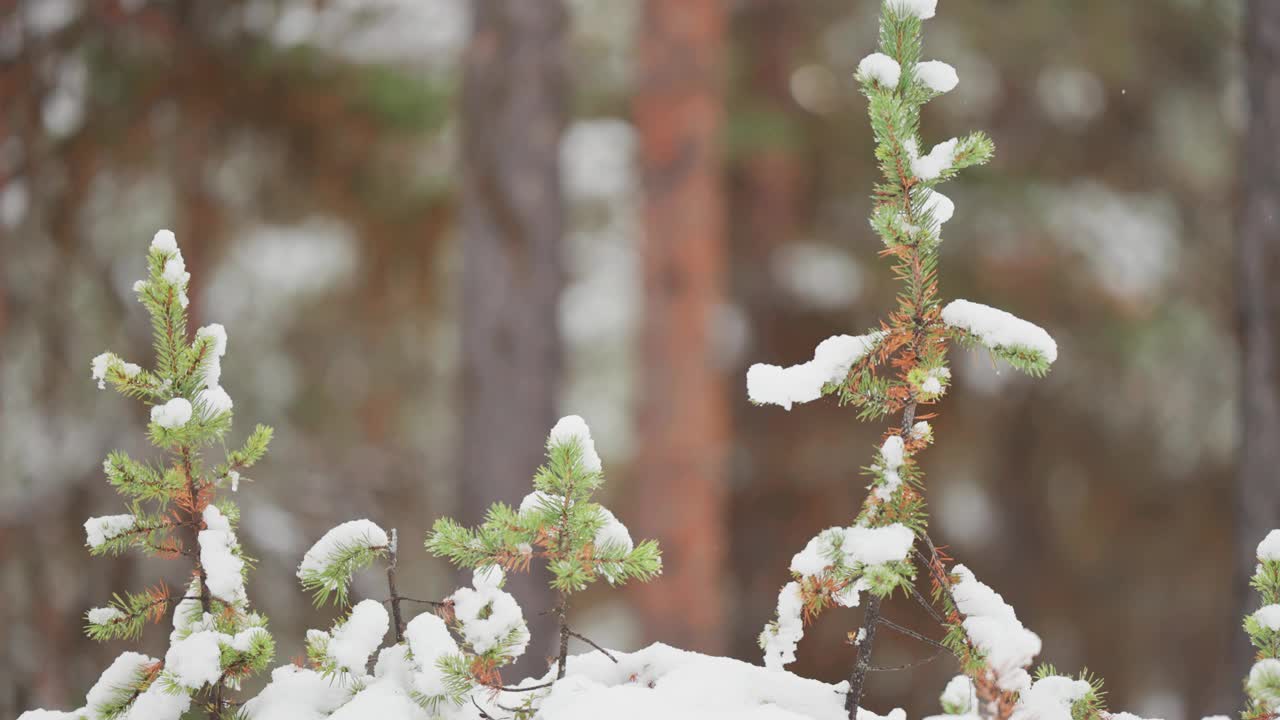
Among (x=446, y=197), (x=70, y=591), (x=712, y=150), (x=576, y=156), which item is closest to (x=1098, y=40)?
(x=712, y=150)

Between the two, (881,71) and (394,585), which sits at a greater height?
(881,71)

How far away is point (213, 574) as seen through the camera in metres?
1.82

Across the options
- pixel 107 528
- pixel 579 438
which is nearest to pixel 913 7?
pixel 579 438

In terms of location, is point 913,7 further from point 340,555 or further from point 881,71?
point 340,555

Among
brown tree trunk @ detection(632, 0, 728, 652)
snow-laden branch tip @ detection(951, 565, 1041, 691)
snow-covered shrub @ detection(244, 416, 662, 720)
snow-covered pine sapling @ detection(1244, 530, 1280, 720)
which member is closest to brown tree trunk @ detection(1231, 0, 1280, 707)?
snow-covered pine sapling @ detection(1244, 530, 1280, 720)

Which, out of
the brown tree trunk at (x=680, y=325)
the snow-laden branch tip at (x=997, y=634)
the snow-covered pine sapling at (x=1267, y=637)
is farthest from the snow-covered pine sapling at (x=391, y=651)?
the brown tree trunk at (x=680, y=325)

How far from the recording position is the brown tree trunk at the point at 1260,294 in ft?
12.6

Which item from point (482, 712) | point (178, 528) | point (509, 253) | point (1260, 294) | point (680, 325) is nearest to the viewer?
point (482, 712)

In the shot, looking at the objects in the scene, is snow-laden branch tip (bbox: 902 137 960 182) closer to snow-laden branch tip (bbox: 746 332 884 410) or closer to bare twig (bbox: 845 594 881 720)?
snow-laden branch tip (bbox: 746 332 884 410)

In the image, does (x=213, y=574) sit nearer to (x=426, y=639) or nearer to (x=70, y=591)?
(x=426, y=639)

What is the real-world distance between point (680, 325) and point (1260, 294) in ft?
13.7

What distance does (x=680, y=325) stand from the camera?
24.9 feet

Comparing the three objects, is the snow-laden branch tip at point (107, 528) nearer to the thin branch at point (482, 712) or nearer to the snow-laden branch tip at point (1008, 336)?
the thin branch at point (482, 712)

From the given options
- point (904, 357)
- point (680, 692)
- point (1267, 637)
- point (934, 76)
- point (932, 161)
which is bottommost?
point (680, 692)
